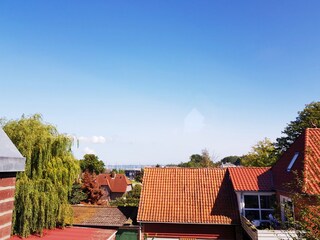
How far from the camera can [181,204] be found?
20.4 meters

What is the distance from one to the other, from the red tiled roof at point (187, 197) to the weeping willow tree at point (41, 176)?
6.18 meters

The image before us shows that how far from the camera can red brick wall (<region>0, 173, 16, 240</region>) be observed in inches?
90.5

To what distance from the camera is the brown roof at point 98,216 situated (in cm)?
2035

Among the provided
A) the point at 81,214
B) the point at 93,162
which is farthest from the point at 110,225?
the point at 93,162

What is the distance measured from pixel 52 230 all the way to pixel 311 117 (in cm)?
3086

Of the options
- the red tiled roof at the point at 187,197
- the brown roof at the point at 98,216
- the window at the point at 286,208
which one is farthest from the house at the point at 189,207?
the window at the point at 286,208

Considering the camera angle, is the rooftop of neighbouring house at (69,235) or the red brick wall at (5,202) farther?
the rooftop of neighbouring house at (69,235)

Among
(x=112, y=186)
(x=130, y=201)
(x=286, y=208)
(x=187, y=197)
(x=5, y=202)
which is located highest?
(x=5, y=202)

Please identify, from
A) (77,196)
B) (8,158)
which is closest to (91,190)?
(77,196)

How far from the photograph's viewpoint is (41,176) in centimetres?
1617

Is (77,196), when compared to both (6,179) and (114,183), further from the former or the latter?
(6,179)

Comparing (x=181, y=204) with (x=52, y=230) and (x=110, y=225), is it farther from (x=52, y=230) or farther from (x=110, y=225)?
(x=52, y=230)

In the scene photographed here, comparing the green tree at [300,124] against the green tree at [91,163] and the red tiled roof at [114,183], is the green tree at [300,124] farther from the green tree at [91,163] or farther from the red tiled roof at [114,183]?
the green tree at [91,163]

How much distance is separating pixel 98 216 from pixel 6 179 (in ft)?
68.6
